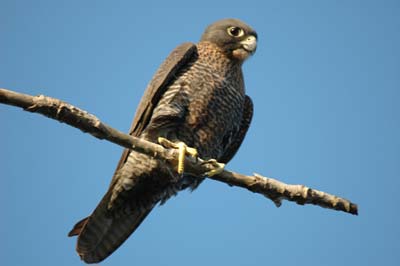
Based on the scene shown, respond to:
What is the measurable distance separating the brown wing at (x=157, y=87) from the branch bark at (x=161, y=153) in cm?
107

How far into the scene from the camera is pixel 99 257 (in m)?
6.60

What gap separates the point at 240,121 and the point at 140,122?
1.45 meters

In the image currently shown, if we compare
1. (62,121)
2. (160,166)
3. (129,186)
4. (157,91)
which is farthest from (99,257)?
(62,121)

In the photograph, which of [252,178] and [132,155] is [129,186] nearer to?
[132,155]

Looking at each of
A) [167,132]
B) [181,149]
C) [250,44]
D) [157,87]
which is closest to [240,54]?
[250,44]

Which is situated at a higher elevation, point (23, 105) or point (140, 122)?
point (140, 122)

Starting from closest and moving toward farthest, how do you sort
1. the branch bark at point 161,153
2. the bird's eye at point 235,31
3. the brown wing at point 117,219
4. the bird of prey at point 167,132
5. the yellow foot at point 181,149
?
the branch bark at point 161,153 < the yellow foot at point 181,149 < the bird of prey at point 167,132 < the brown wing at point 117,219 < the bird's eye at point 235,31

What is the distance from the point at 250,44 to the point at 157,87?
1.56 metres

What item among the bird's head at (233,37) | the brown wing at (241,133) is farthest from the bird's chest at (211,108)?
the brown wing at (241,133)

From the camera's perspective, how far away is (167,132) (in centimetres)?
623

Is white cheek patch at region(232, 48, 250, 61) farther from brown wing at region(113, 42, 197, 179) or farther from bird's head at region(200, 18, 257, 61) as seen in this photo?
brown wing at region(113, 42, 197, 179)

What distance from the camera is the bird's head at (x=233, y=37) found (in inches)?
288

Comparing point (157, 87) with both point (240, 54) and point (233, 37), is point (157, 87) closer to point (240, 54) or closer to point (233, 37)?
point (240, 54)

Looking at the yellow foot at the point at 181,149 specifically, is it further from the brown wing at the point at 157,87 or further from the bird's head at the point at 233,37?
the bird's head at the point at 233,37
